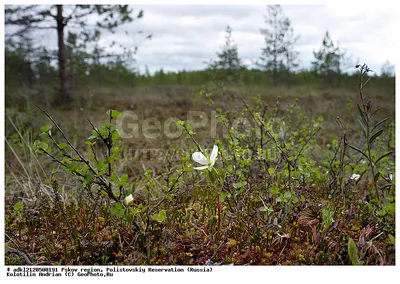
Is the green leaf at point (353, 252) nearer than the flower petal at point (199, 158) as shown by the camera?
Yes

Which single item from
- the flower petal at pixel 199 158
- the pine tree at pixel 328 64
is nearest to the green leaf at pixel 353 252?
the flower petal at pixel 199 158

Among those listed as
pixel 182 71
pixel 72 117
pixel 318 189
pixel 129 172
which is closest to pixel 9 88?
pixel 72 117

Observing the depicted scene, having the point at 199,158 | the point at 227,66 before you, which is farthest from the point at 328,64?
the point at 199,158

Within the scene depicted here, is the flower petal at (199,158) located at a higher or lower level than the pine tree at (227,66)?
lower

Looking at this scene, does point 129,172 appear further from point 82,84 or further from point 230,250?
point 82,84

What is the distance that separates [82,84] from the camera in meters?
9.32

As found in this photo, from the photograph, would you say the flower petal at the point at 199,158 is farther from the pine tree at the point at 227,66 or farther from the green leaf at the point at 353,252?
the pine tree at the point at 227,66

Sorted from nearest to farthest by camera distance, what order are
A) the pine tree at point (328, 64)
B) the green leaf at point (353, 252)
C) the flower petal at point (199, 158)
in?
the green leaf at point (353, 252)
the flower petal at point (199, 158)
the pine tree at point (328, 64)

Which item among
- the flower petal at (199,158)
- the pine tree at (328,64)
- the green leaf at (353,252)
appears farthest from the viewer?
the pine tree at (328,64)

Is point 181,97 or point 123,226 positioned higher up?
point 181,97

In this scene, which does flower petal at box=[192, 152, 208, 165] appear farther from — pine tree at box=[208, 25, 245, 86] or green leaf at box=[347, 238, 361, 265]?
pine tree at box=[208, 25, 245, 86]

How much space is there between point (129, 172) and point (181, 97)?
4866mm

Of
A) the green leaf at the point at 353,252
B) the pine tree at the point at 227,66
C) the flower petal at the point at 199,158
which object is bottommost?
the green leaf at the point at 353,252

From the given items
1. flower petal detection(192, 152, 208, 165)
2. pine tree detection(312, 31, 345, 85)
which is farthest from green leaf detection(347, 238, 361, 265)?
pine tree detection(312, 31, 345, 85)
